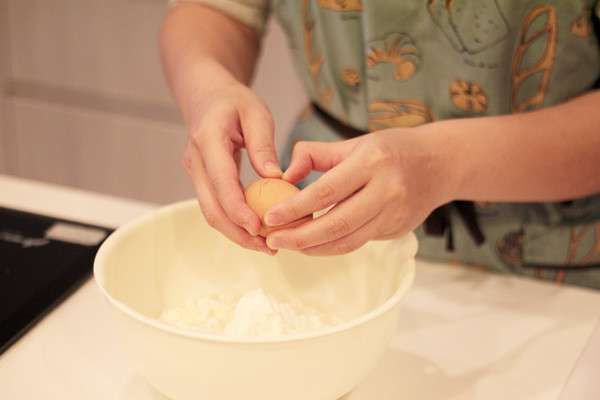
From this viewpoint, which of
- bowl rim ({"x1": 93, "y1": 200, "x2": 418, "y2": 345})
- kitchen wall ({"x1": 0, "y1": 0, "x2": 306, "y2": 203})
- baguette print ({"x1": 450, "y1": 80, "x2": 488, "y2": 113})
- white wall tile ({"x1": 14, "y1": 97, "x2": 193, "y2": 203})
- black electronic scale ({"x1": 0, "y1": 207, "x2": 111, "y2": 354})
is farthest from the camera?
white wall tile ({"x1": 14, "y1": 97, "x2": 193, "y2": 203})

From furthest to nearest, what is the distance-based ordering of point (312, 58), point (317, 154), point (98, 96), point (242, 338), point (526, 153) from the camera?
point (98, 96), point (312, 58), point (526, 153), point (317, 154), point (242, 338)

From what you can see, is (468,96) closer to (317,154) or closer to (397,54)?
(397,54)

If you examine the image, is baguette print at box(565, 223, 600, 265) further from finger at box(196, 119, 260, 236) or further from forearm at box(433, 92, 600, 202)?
finger at box(196, 119, 260, 236)

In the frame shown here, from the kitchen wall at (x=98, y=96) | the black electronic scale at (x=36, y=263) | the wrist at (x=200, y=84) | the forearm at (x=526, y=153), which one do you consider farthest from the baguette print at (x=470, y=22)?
the kitchen wall at (x=98, y=96)

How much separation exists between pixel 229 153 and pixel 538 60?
0.39 m

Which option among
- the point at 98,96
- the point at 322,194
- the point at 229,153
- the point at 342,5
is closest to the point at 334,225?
the point at 322,194

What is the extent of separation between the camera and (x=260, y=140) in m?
0.74

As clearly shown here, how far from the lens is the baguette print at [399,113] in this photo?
950 millimetres

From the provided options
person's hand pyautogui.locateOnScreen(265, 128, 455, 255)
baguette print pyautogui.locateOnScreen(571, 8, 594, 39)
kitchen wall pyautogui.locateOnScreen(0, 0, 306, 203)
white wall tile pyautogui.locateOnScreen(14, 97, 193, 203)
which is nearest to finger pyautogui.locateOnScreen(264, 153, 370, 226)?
person's hand pyautogui.locateOnScreen(265, 128, 455, 255)

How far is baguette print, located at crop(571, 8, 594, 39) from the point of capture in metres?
0.86

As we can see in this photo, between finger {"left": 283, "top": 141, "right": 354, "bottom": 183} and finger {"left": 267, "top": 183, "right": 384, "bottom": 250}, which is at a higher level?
finger {"left": 283, "top": 141, "right": 354, "bottom": 183}

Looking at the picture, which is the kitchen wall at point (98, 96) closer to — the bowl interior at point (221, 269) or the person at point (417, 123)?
the person at point (417, 123)

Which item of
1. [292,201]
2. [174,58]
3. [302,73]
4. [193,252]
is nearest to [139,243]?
[193,252]

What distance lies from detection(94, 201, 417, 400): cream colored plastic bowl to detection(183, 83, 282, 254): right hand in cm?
8
